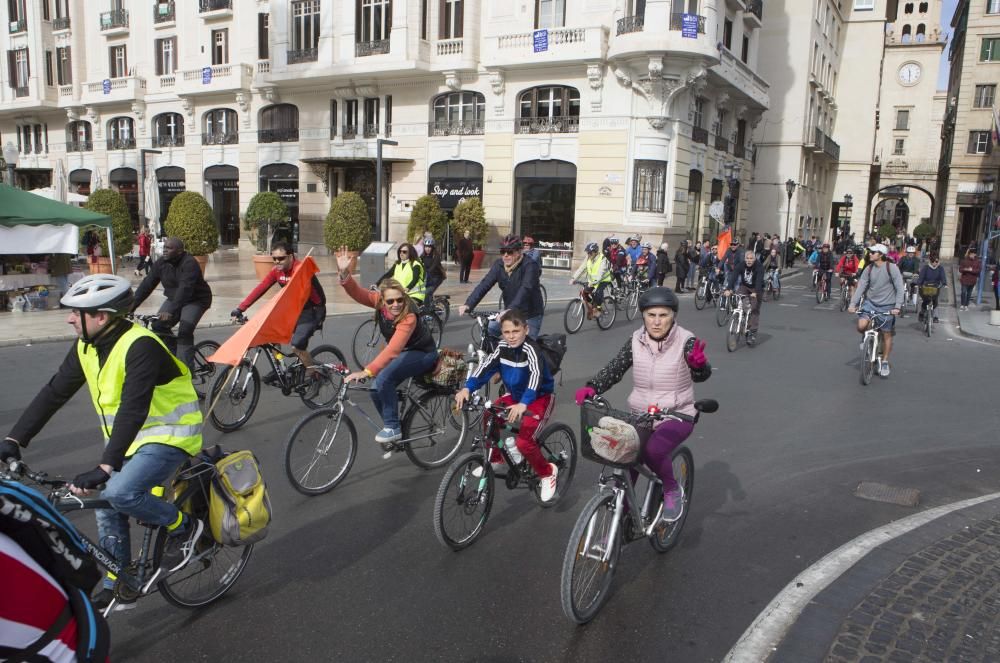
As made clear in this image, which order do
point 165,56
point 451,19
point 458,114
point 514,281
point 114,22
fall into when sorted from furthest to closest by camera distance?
point 114,22
point 165,56
point 458,114
point 451,19
point 514,281

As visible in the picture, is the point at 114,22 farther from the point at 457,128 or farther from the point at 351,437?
the point at 351,437

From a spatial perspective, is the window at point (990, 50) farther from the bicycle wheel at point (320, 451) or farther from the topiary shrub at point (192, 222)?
the bicycle wheel at point (320, 451)

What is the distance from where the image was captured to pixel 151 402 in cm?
332

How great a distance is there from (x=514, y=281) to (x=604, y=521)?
5297mm

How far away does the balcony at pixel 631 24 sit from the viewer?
83.3 ft

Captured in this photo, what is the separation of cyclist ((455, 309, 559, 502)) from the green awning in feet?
43.0

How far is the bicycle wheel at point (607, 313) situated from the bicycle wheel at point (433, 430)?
8.16 m

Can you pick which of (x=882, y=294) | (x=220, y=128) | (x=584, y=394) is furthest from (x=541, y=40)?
(x=584, y=394)

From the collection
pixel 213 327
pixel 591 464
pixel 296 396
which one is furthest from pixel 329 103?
pixel 591 464

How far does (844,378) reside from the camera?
409 inches

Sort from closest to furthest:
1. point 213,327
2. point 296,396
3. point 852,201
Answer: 1. point 296,396
2. point 213,327
3. point 852,201

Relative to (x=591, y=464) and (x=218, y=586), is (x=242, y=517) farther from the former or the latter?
(x=591, y=464)

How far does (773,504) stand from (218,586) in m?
3.98

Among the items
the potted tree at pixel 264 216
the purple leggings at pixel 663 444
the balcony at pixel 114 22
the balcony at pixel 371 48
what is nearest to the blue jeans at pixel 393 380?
the purple leggings at pixel 663 444
